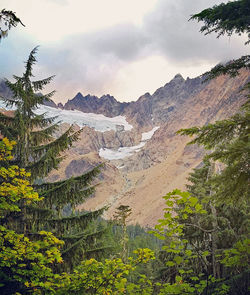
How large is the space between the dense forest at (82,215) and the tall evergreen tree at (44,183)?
4cm

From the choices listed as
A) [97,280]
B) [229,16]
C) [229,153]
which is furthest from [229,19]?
[97,280]

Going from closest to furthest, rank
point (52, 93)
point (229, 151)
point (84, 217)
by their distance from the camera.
A: point (229, 151) < point (84, 217) < point (52, 93)

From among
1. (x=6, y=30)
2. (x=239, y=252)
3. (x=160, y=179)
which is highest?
(x=160, y=179)

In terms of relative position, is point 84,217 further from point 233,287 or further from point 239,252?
point 239,252

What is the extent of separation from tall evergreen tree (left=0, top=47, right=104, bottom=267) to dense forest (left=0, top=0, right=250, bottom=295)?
0.12 feet

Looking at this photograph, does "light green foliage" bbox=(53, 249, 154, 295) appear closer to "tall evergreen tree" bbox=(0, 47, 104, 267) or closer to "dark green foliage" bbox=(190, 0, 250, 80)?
"tall evergreen tree" bbox=(0, 47, 104, 267)

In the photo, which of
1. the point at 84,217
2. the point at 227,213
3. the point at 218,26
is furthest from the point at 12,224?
the point at 227,213

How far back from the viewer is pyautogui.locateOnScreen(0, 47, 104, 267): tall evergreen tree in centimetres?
936

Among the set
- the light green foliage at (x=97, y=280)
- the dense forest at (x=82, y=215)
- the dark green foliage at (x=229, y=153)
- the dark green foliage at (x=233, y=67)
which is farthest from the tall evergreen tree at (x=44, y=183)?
the dark green foliage at (x=233, y=67)

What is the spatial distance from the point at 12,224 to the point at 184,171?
7375 inches

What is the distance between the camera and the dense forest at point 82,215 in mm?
5090

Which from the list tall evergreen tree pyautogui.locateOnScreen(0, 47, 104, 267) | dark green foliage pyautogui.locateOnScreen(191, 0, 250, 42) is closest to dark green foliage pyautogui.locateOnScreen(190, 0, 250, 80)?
dark green foliage pyautogui.locateOnScreen(191, 0, 250, 42)

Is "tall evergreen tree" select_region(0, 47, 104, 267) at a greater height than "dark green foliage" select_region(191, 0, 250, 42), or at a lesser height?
lesser

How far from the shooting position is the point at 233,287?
6.58m
